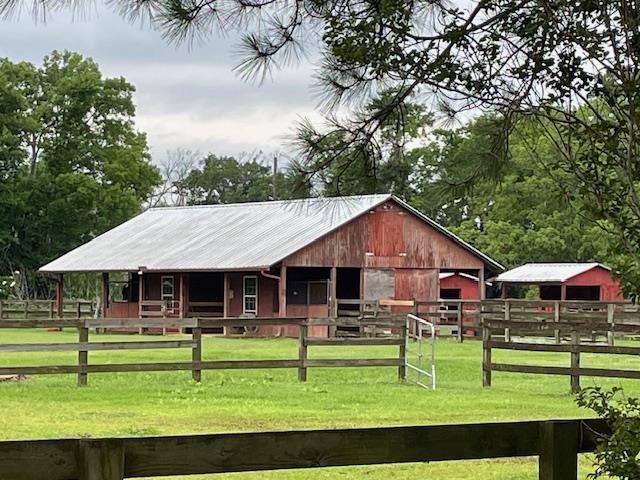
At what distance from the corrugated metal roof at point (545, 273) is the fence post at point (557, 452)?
38728 millimetres

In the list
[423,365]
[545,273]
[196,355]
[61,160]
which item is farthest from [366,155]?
[61,160]

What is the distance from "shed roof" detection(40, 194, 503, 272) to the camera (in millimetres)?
35312

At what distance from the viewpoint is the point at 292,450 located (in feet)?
13.2

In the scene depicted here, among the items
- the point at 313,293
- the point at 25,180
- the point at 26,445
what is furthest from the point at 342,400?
the point at 25,180

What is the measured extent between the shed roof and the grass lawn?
1411 centimetres

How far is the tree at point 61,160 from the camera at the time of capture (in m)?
57.7

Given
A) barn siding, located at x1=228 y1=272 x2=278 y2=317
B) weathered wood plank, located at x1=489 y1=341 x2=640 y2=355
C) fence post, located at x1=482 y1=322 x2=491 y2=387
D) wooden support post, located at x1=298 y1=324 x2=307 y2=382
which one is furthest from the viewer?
barn siding, located at x1=228 y1=272 x2=278 y2=317

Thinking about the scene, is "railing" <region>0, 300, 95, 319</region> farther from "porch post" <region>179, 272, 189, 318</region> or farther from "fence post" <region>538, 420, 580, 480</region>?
"fence post" <region>538, 420, 580, 480</region>

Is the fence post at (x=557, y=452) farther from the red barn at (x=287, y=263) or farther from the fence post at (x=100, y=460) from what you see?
the red barn at (x=287, y=263)

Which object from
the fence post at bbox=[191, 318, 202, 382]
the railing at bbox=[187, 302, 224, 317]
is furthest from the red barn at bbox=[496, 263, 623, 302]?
the fence post at bbox=[191, 318, 202, 382]

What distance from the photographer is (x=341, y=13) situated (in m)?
5.37

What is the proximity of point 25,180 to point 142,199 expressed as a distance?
7.11 metres

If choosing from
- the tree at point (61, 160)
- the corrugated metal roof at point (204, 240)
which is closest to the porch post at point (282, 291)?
the corrugated metal roof at point (204, 240)

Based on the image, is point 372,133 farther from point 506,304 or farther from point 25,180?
point 25,180
